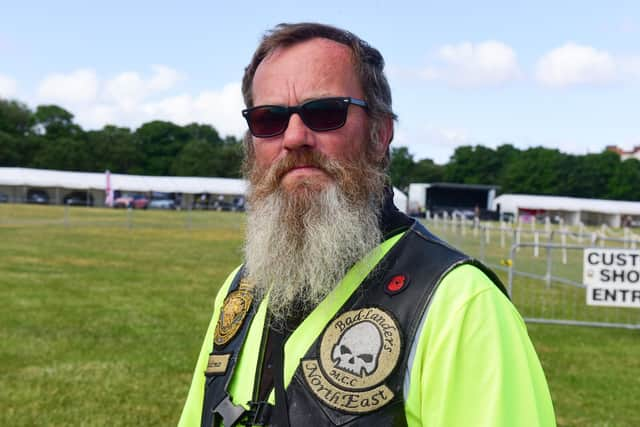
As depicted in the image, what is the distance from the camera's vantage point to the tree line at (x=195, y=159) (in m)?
85.1

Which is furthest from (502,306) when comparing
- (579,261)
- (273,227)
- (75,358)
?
(579,261)

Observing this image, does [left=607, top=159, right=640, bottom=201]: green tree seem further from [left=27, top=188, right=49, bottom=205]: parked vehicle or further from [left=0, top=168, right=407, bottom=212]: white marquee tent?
[left=27, top=188, right=49, bottom=205]: parked vehicle

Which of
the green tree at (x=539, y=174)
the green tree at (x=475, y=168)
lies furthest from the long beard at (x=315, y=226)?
the green tree at (x=475, y=168)

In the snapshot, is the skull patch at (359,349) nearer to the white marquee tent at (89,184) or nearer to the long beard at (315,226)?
the long beard at (315,226)

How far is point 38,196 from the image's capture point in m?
58.5

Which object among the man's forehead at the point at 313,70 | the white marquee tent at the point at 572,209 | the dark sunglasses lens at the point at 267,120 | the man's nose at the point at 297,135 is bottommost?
the white marquee tent at the point at 572,209

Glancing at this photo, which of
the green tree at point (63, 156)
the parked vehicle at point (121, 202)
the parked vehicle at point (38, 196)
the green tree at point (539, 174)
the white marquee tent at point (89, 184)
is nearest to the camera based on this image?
the white marquee tent at point (89, 184)

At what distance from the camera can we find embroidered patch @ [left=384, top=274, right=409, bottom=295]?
1.37 meters

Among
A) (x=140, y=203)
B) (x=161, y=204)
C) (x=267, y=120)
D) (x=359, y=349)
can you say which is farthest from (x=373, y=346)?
(x=161, y=204)

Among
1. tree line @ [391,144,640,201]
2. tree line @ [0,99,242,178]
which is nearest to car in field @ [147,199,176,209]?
tree line @ [0,99,242,178]

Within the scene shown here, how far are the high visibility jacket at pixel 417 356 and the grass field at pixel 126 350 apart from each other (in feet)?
14.4

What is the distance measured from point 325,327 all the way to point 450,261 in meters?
0.34

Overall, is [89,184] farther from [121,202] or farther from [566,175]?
[566,175]

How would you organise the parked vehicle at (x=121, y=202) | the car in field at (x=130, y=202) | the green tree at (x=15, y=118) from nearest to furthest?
the parked vehicle at (x=121, y=202)
the car in field at (x=130, y=202)
the green tree at (x=15, y=118)
